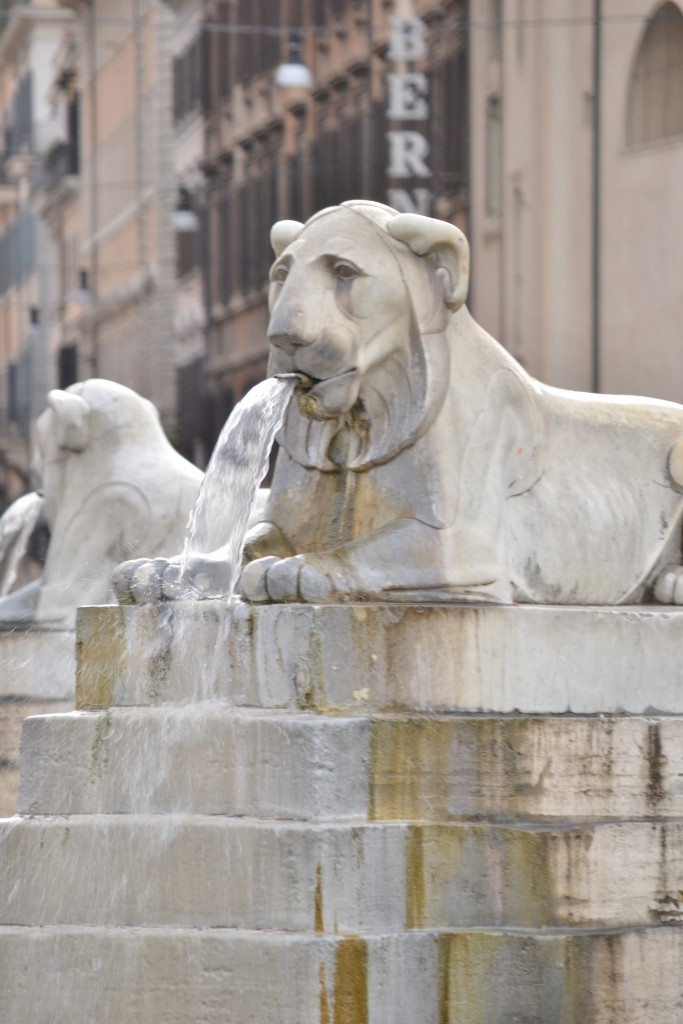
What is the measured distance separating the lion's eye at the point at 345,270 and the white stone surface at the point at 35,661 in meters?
6.11

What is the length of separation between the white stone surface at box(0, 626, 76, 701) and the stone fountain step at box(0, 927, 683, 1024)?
640cm

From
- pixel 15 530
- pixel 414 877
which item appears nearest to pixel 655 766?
pixel 414 877

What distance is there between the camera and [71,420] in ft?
51.2

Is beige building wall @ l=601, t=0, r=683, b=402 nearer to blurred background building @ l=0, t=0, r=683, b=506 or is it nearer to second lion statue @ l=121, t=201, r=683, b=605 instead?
blurred background building @ l=0, t=0, r=683, b=506

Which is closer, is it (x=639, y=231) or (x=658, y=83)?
(x=658, y=83)

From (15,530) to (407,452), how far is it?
762cm

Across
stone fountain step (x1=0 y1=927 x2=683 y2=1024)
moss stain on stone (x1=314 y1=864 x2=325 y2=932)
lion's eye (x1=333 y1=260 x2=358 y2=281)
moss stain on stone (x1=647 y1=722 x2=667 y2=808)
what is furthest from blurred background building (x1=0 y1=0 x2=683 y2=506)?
moss stain on stone (x1=314 y1=864 x2=325 y2=932)

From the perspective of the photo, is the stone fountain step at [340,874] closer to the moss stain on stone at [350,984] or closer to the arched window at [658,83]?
the moss stain on stone at [350,984]

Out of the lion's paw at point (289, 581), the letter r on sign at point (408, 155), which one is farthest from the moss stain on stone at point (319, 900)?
the letter r on sign at point (408, 155)

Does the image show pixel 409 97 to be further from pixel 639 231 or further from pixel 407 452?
pixel 407 452

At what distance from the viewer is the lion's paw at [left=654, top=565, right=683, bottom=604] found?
10086mm

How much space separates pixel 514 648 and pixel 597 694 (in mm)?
286

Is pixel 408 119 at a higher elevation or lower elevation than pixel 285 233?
higher

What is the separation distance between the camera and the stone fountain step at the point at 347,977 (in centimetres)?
884
